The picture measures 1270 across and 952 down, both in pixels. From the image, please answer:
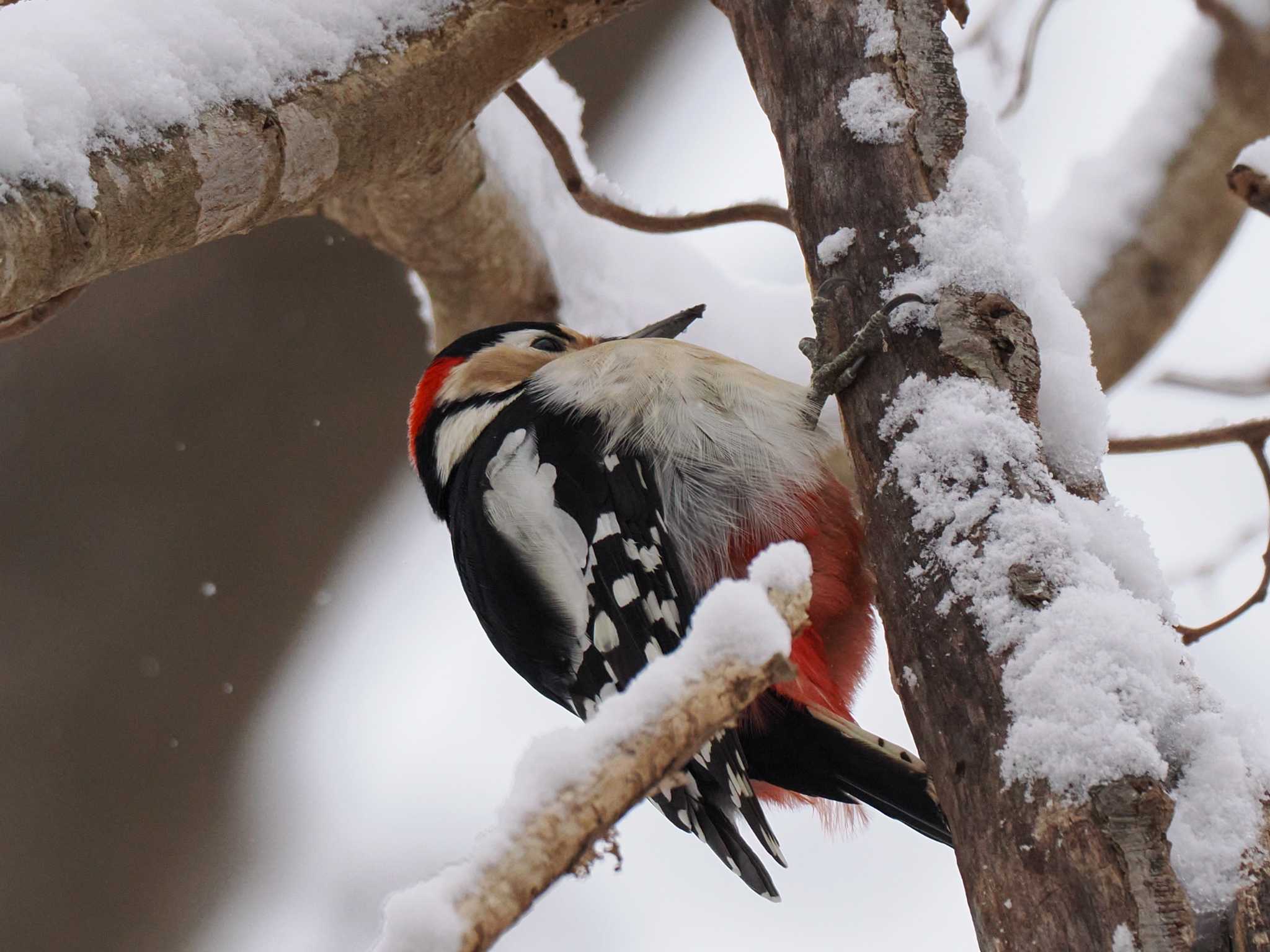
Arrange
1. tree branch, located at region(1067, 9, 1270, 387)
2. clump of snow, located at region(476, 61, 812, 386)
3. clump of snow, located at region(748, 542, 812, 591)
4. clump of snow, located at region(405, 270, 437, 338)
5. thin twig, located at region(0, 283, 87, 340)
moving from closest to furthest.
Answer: clump of snow, located at region(748, 542, 812, 591), thin twig, located at region(0, 283, 87, 340), clump of snow, located at region(476, 61, 812, 386), tree branch, located at region(1067, 9, 1270, 387), clump of snow, located at region(405, 270, 437, 338)

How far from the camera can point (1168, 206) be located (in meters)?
2.57

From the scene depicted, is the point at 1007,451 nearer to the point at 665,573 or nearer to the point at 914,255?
the point at 914,255

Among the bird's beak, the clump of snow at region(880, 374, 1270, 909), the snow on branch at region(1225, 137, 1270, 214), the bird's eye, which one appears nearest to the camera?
the clump of snow at region(880, 374, 1270, 909)

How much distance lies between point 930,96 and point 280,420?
1.65m

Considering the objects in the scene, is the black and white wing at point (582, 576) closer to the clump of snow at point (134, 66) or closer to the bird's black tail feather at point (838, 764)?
the bird's black tail feather at point (838, 764)

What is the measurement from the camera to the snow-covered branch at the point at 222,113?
43.6 inches

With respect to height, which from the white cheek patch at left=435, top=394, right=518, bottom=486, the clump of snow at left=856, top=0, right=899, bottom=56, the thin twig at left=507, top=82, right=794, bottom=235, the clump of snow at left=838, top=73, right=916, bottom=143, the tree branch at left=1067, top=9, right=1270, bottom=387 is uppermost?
the tree branch at left=1067, top=9, right=1270, bottom=387

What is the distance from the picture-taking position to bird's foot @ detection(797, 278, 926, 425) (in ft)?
3.82

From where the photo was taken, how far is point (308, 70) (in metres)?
1.42

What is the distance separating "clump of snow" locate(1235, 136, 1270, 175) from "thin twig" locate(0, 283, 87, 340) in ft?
4.84

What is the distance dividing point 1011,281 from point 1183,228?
1.68m

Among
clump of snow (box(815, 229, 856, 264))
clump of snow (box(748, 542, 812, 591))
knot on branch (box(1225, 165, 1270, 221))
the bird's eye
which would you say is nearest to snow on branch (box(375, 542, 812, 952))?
clump of snow (box(748, 542, 812, 591))

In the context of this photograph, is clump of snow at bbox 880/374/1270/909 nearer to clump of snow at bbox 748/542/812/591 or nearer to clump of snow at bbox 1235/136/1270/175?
clump of snow at bbox 748/542/812/591

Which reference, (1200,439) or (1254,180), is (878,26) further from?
(1200,439)
